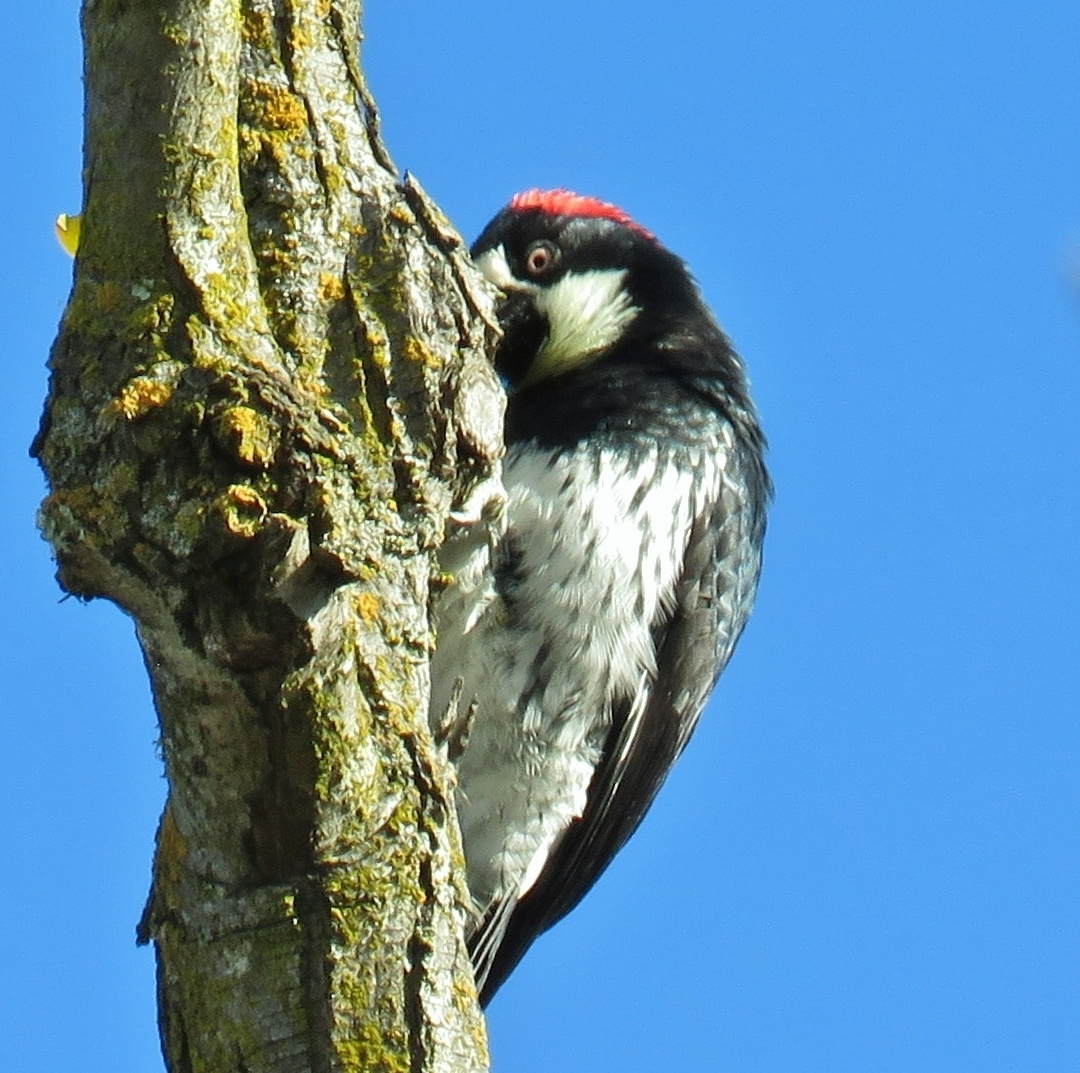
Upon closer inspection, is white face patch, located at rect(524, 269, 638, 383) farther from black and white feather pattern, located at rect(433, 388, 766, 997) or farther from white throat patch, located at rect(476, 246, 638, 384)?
black and white feather pattern, located at rect(433, 388, 766, 997)

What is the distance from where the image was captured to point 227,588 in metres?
2.16

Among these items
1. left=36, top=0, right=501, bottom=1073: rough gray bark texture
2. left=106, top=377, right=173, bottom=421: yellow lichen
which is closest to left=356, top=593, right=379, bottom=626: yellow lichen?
left=36, top=0, right=501, bottom=1073: rough gray bark texture

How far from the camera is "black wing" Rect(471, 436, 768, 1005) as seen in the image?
4.25 metres

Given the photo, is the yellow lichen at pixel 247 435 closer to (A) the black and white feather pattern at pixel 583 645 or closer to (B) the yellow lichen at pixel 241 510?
(B) the yellow lichen at pixel 241 510

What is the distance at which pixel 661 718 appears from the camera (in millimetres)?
4289

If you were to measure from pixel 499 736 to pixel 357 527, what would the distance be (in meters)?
1.81

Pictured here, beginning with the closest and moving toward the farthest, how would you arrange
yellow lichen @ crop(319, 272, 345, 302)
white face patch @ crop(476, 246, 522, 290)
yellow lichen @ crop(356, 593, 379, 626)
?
yellow lichen @ crop(356, 593, 379, 626), yellow lichen @ crop(319, 272, 345, 302), white face patch @ crop(476, 246, 522, 290)

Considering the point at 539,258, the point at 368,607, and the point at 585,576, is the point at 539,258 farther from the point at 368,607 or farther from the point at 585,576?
the point at 368,607

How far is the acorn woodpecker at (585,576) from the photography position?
12.7 feet

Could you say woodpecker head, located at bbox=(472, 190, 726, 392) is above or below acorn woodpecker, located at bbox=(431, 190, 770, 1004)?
above

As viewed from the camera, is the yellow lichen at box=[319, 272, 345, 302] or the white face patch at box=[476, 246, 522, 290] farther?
the white face patch at box=[476, 246, 522, 290]

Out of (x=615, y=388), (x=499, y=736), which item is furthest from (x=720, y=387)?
(x=499, y=736)

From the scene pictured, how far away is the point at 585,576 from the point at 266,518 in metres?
1.83

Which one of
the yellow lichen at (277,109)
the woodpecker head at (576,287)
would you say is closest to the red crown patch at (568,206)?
the woodpecker head at (576,287)
